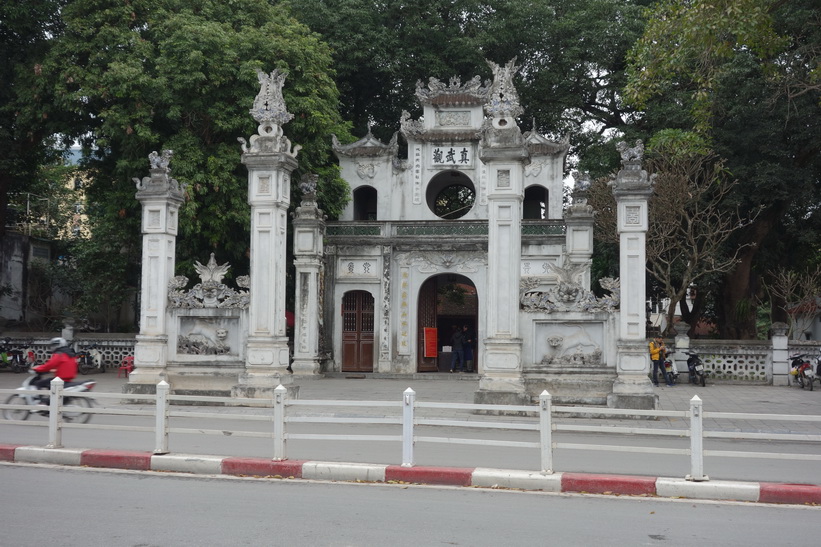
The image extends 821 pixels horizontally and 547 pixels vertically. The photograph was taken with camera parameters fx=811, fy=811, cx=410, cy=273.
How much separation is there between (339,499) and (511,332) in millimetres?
7379

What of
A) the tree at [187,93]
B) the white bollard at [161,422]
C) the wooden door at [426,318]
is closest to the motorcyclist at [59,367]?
the white bollard at [161,422]

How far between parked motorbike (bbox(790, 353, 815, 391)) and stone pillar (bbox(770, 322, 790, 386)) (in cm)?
17

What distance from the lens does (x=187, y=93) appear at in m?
20.9

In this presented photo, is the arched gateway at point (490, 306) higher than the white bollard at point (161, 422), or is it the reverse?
the arched gateway at point (490, 306)

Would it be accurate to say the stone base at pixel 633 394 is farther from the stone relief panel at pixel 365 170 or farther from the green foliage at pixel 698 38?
the stone relief panel at pixel 365 170

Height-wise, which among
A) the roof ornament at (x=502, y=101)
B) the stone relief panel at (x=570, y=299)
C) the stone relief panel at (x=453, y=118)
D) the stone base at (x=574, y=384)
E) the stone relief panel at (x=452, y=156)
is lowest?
the stone base at (x=574, y=384)

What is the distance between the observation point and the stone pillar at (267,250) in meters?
15.1

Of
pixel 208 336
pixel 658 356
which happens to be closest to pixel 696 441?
pixel 208 336

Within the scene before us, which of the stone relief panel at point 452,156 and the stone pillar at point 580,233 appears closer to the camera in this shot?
the stone pillar at point 580,233

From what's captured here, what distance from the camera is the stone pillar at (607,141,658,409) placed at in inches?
556

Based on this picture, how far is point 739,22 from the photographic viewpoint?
13539 mm

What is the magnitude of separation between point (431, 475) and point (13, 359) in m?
19.9

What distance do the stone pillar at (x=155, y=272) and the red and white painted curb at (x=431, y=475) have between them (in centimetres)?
613

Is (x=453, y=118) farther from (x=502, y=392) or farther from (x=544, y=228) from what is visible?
(x=502, y=392)
